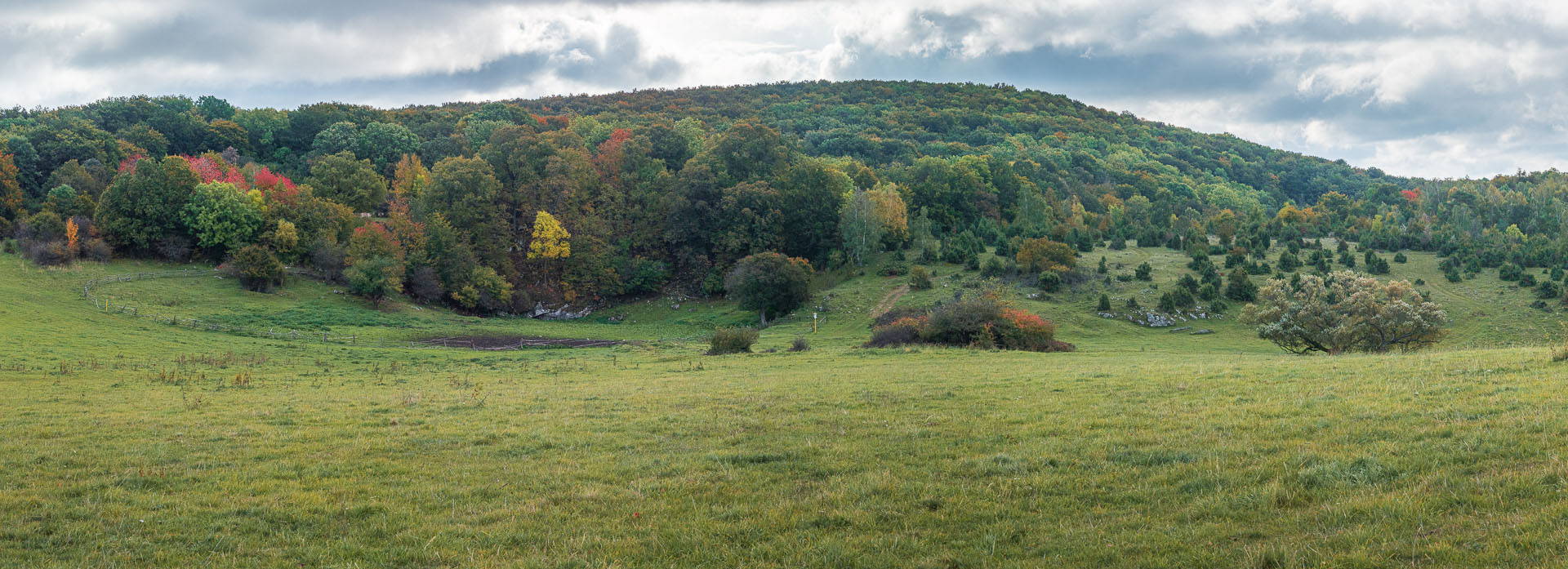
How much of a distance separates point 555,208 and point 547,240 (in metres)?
5.45

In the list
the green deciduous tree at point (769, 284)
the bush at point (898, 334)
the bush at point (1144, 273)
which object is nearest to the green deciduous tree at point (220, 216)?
the green deciduous tree at point (769, 284)

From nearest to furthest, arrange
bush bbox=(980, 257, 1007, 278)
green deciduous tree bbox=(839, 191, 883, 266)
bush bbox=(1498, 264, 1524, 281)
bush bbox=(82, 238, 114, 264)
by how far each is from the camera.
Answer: bush bbox=(1498, 264, 1524, 281)
bush bbox=(980, 257, 1007, 278)
bush bbox=(82, 238, 114, 264)
green deciduous tree bbox=(839, 191, 883, 266)

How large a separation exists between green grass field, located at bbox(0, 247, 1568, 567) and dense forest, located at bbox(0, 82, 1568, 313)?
46.9 m

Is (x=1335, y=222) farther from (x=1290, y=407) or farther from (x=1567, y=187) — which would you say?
(x=1290, y=407)

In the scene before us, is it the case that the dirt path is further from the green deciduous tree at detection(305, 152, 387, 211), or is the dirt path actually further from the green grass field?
the green deciduous tree at detection(305, 152, 387, 211)

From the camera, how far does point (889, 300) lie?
2357 inches

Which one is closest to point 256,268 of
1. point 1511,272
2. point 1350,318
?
point 1350,318

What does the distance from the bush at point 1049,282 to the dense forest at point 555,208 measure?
3.31 metres

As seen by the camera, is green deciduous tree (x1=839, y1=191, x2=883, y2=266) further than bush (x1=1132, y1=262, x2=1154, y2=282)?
Yes

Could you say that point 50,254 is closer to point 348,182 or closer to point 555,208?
point 348,182

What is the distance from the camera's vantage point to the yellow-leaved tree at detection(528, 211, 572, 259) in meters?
74.8

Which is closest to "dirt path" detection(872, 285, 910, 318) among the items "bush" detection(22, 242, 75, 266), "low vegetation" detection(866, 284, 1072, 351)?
"low vegetation" detection(866, 284, 1072, 351)

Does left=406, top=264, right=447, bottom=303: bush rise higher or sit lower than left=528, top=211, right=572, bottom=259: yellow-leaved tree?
lower

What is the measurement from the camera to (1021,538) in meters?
7.19
